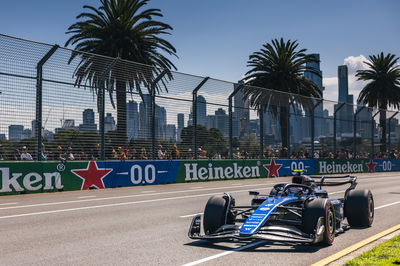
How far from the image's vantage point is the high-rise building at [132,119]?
18.7 m

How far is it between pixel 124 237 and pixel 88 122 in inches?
395

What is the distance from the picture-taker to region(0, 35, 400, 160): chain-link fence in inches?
619

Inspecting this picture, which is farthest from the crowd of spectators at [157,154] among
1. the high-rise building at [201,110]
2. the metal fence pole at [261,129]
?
the high-rise building at [201,110]

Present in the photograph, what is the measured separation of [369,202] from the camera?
9.09m

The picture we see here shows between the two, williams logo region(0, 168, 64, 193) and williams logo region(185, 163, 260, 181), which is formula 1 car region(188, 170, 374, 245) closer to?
williams logo region(0, 168, 64, 193)

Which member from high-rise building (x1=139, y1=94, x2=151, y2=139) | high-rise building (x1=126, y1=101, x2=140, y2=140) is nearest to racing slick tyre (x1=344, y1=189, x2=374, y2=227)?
high-rise building (x1=126, y1=101, x2=140, y2=140)

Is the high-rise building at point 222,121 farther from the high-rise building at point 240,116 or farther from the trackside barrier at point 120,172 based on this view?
the trackside barrier at point 120,172

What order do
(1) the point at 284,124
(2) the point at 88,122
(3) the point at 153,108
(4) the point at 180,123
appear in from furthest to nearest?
(1) the point at 284,124, (4) the point at 180,123, (3) the point at 153,108, (2) the point at 88,122

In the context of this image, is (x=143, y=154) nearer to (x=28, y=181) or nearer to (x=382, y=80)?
(x=28, y=181)

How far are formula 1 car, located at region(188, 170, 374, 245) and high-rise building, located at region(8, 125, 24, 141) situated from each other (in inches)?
349

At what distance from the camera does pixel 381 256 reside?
6.08 metres

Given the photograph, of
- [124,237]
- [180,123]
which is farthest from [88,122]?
[124,237]

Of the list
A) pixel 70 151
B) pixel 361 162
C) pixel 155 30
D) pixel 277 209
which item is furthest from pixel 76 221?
pixel 361 162

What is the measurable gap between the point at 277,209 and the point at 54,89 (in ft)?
35.9
